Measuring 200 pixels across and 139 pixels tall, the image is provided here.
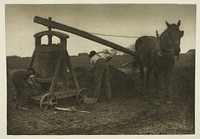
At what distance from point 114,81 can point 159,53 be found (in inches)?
12.5

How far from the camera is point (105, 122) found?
248cm

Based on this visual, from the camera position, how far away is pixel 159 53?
2510 millimetres

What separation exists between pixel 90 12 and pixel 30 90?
1.89ft

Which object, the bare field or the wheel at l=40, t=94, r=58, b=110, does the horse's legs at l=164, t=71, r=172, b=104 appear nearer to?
the bare field

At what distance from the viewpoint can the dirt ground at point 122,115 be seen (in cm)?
247

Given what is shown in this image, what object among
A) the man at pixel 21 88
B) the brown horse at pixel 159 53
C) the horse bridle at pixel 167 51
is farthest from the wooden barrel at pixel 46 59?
the horse bridle at pixel 167 51

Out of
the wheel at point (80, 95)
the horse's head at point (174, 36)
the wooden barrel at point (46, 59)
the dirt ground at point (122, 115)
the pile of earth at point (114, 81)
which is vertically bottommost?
the dirt ground at point (122, 115)

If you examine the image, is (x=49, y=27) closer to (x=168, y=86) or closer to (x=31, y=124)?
(x=31, y=124)

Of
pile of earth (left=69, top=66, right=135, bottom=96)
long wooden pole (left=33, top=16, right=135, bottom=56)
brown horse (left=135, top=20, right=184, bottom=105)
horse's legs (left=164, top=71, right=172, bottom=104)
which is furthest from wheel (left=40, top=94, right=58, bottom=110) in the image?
horse's legs (left=164, top=71, right=172, bottom=104)

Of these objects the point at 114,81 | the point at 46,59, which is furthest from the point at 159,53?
the point at 46,59

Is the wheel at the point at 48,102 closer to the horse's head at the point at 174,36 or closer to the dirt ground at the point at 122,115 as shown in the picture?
the dirt ground at the point at 122,115

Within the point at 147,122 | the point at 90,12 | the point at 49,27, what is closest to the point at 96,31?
the point at 90,12

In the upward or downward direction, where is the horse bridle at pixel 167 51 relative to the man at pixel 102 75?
upward

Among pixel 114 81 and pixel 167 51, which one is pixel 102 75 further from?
pixel 167 51
